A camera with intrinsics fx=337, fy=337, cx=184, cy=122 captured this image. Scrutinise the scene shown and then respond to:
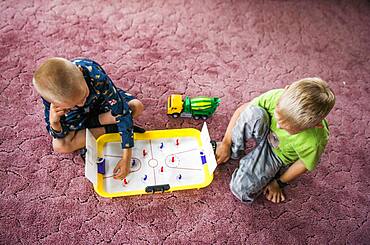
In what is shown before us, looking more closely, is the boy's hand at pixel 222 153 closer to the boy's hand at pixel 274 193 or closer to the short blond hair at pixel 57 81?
the boy's hand at pixel 274 193

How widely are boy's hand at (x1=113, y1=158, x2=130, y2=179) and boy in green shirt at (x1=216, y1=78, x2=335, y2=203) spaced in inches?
12.0

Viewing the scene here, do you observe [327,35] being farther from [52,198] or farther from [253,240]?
[52,198]

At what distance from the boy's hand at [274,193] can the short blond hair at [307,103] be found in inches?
12.9

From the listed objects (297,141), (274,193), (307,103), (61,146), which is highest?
(307,103)

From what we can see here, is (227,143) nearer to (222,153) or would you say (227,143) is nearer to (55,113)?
(222,153)

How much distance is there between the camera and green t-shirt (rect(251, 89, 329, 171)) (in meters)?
0.93

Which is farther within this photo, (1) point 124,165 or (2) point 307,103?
(1) point 124,165

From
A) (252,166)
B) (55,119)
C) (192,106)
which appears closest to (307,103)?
(252,166)

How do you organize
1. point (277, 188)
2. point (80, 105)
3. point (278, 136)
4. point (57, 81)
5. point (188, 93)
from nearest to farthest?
point (57, 81)
point (80, 105)
point (278, 136)
point (277, 188)
point (188, 93)

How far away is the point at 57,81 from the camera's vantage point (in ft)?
2.56

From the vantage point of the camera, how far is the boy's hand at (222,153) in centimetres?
112

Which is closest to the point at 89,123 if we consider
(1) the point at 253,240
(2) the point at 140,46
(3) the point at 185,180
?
(3) the point at 185,180

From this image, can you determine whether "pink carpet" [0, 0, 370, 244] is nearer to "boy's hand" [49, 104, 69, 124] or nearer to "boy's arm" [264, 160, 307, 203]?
"boy's arm" [264, 160, 307, 203]

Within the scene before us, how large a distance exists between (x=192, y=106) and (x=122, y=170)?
335mm
